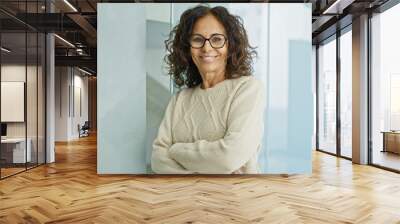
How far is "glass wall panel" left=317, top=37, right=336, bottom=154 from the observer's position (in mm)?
10195

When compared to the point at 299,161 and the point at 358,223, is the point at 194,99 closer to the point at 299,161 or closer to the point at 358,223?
the point at 299,161

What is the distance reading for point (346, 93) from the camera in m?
9.36

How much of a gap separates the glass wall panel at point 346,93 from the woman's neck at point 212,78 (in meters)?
4.17

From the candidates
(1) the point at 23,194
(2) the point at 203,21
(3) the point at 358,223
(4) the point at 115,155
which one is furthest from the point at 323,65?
(1) the point at 23,194

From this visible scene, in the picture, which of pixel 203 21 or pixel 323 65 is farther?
pixel 323 65

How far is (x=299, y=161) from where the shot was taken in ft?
21.6

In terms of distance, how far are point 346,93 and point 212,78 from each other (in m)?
4.53

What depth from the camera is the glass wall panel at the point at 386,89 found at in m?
7.45

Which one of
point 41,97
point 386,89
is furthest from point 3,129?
point 386,89

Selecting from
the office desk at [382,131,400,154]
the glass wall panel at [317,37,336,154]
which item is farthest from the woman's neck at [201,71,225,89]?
the glass wall panel at [317,37,336,154]

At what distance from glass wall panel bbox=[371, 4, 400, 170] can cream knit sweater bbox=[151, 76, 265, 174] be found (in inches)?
115

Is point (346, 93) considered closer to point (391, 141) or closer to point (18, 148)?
point (391, 141)

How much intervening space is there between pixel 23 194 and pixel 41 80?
348 cm

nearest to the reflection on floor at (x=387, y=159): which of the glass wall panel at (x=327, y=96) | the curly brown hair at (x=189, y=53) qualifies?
the glass wall panel at (x=327, y=96)
